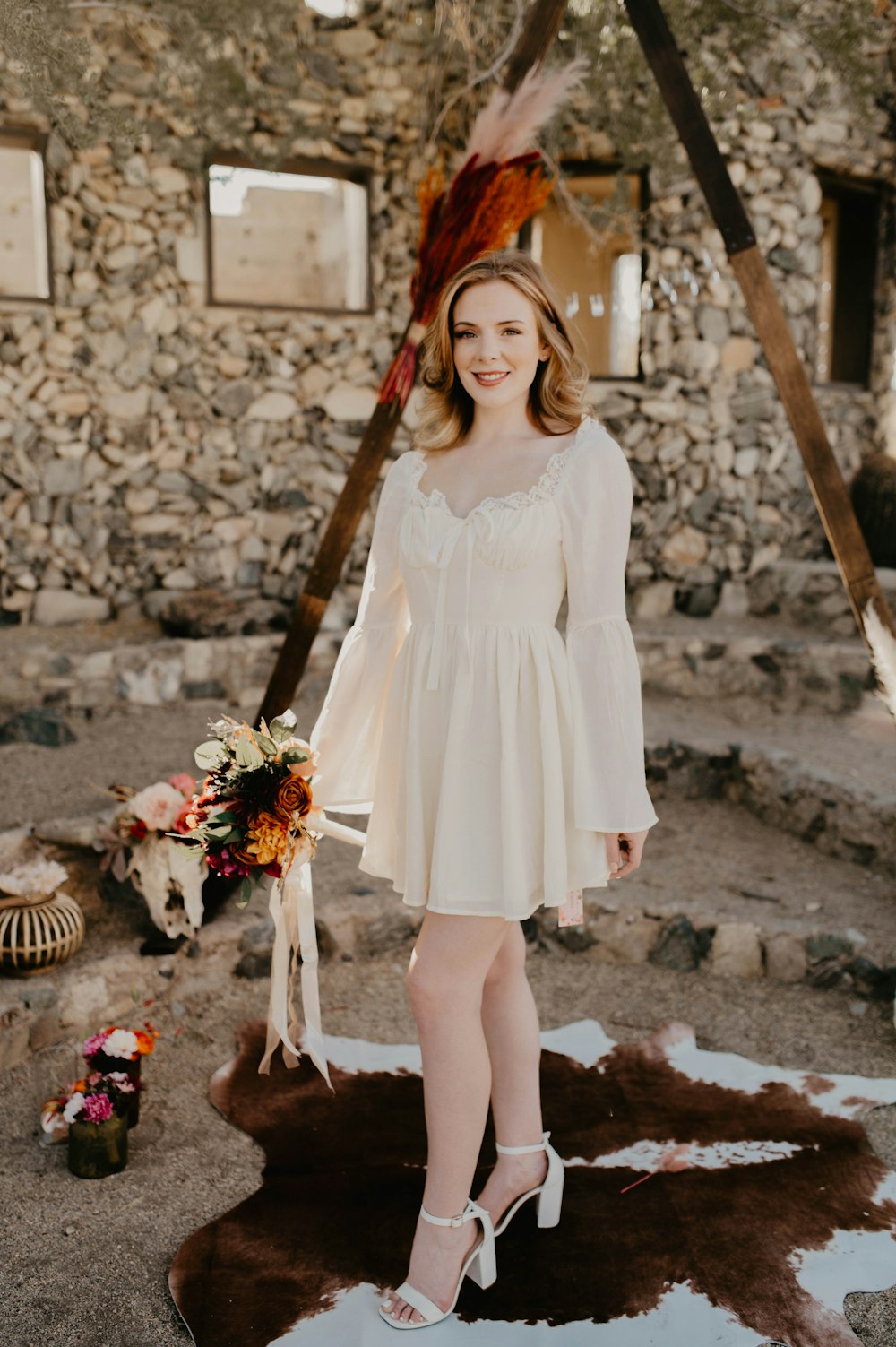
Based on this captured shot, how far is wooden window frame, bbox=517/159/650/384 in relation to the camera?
6172 millimetres

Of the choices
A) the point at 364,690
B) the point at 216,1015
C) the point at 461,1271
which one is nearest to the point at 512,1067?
the point at 461,1271

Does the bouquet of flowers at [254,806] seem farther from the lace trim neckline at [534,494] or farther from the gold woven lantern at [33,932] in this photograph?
the gold woven lantern at [33,932]

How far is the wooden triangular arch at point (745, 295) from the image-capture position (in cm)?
296

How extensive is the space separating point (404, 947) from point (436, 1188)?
1.70m

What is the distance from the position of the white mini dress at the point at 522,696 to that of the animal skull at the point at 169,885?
142cm

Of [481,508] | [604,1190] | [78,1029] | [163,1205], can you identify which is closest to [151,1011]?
[78,1029]

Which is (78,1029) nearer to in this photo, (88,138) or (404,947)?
(404,947)

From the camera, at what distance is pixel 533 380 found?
7.43 ft

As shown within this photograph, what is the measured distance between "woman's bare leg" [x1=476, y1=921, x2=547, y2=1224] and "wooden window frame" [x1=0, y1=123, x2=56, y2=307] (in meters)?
4.28

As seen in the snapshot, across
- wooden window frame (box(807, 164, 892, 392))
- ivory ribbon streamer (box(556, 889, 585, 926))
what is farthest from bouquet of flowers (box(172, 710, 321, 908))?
wooden window frame (box(807, 164, 892, 392))

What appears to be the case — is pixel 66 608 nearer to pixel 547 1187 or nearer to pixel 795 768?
pixel 795 768

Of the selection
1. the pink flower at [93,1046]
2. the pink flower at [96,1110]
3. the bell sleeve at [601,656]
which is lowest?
the pink flower at [96,1110]

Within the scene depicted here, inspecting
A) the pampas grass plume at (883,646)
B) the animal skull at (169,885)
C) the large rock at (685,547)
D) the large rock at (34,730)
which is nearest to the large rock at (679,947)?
the pampas grass plume at (883,646)

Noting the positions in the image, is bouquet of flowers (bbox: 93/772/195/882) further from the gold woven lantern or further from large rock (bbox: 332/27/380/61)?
large rock (bbox: 332/27/380/61)
